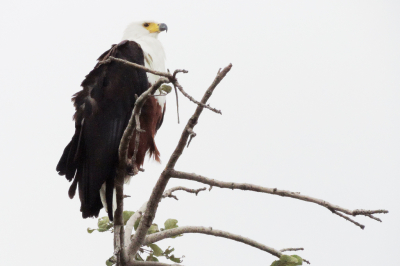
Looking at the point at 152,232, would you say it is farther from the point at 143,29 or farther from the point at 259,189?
the point at 143,29

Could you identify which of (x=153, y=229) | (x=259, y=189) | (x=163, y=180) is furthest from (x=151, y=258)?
(x=259, y=189)

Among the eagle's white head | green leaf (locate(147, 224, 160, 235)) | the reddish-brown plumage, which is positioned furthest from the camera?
the eagle's white head

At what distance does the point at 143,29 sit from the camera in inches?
217

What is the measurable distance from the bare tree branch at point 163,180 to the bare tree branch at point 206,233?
0.10m

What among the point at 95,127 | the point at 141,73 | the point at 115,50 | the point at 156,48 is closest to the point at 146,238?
the point at 95,127

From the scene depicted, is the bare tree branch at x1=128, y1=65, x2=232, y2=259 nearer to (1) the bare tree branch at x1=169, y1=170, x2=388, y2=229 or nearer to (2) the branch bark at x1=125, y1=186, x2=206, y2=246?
(1) the bare tree branch at x1=169, y1=170, x2=388, y2=229

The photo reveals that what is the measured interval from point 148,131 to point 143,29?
5.80ft

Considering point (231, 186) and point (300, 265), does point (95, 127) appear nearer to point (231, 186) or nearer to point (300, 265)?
point (231, 186)

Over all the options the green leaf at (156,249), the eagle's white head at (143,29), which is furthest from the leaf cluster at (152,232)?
the eagle's white head at (143,29)

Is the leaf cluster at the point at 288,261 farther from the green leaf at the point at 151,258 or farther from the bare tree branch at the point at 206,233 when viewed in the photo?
the green leaf at the point at 151,258

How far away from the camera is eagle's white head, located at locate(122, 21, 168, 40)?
5484mm

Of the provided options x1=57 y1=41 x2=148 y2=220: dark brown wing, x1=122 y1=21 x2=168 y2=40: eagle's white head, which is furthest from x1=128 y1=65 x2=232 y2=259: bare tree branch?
x1=122 y1=21 x2=168 y2=40: eagle's white head

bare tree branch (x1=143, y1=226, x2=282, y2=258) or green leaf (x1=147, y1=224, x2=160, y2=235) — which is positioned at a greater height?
green leaf (x1=147, y1=224, x2=160, y2=235)

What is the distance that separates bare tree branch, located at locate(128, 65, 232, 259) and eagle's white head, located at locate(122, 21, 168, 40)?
294 centimetres
